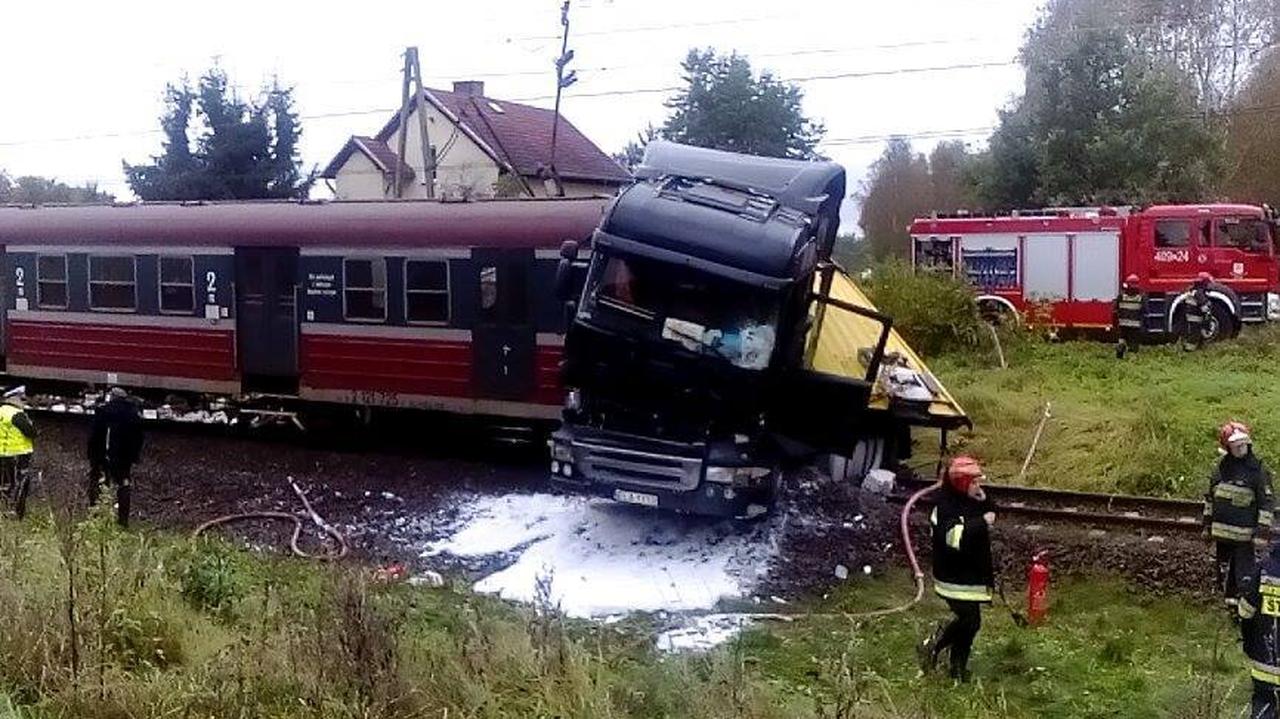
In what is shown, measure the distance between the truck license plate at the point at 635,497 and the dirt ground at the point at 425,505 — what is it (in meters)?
1.08

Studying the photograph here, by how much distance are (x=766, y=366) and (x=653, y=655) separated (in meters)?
3.63

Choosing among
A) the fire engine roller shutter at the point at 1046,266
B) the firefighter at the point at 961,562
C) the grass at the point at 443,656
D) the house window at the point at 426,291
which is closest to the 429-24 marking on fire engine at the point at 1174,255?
the fire engine roller shutter at the point at 1046,266

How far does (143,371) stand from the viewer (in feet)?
57.5

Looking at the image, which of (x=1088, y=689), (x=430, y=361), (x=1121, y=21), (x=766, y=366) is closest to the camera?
(x=1088, y=689)

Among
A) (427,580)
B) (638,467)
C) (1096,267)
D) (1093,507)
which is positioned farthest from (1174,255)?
(427,580)

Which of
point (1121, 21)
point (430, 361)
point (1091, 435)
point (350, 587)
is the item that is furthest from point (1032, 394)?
point (1121, 21)

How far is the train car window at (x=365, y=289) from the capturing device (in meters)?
15.5

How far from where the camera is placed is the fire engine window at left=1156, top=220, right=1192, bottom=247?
24047 millimetres

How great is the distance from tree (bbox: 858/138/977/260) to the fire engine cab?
54.0 ft

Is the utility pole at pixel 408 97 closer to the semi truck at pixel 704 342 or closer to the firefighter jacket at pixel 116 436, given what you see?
the firefighter jacket at pixel 116 436

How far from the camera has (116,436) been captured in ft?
42.0

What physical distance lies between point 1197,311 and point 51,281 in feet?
57.5

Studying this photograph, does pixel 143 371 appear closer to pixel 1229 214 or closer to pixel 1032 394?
A: pixel 1032 394

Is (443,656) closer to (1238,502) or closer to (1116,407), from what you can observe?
(1238,502)
